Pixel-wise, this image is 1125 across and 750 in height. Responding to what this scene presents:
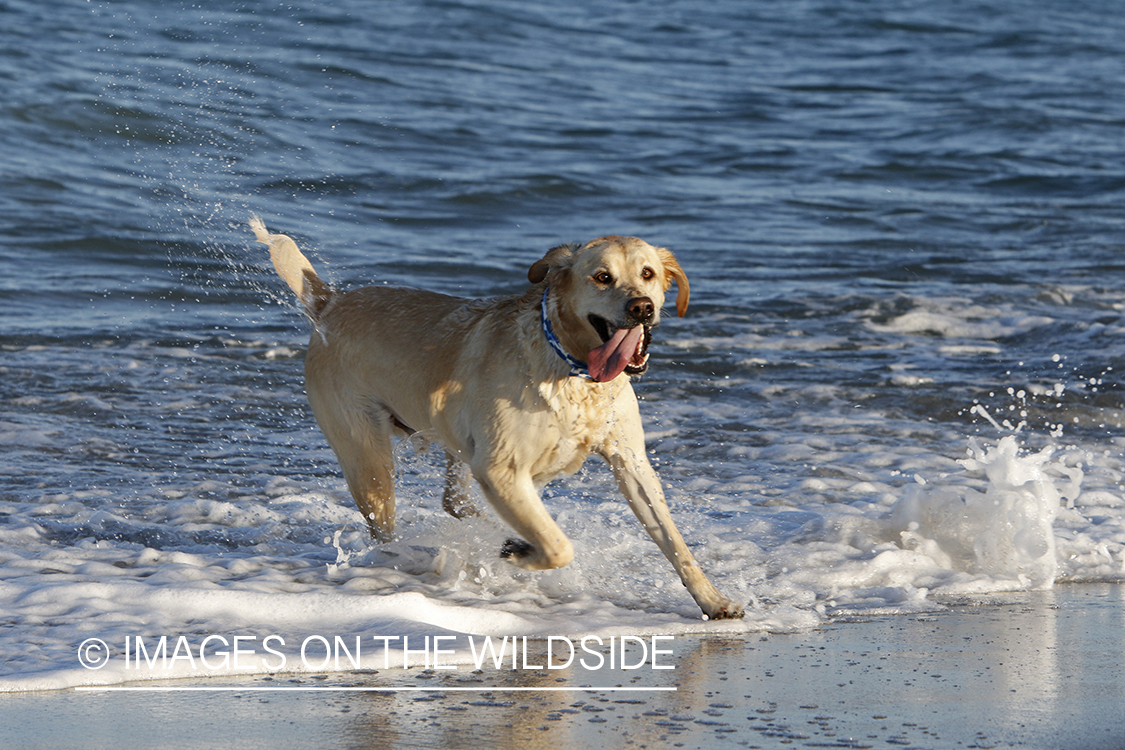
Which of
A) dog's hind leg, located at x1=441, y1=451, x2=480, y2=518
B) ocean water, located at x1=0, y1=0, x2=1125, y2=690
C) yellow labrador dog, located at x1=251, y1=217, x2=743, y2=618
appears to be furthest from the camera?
dog's hind leg, located at x1=441, y1=451, x2=480, y2=518

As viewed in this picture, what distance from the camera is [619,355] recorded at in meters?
4.18

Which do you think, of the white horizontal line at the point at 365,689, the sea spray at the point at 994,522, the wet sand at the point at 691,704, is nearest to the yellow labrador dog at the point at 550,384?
the wet sand at the point at 691,704

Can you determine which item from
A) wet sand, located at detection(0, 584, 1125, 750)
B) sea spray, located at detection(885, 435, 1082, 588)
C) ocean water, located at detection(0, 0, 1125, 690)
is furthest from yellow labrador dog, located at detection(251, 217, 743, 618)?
sea spray, located at detection(885, 435, 1082, 588)

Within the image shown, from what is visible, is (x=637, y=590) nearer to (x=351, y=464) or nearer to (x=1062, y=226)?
(x=351, y=464)

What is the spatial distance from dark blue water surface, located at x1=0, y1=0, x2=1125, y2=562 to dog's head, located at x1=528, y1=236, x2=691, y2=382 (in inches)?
83.5

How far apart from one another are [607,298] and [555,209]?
11.1 meters

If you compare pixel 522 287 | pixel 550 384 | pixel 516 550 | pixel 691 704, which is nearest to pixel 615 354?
pixel 550 384

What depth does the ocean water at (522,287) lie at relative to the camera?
16.1 feet

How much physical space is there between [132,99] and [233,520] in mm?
12357

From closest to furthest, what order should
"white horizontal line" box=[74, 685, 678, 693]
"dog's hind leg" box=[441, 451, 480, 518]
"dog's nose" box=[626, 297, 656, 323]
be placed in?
1. "white horizontal line" box=[74, 685, 678, 693]
2. "dog's nose" box=[626, 297, 656, 323]
3. "dog's hind leg" box=[441, 451, 480, 518]

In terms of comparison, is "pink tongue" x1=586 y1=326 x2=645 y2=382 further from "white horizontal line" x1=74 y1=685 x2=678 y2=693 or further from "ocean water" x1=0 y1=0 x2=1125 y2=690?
"white horizontal line" x1=74 y1=685 x2=678 y2=693

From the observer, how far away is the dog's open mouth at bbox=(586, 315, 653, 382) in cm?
419

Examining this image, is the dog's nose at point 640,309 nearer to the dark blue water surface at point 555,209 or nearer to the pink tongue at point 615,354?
the pink tongue at point 615,354

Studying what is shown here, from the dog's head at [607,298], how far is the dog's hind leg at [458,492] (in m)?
1.15
